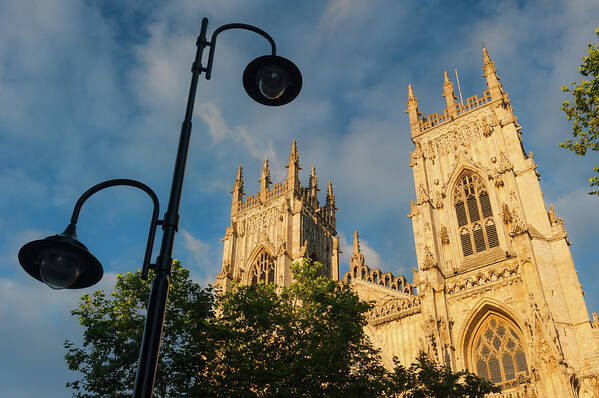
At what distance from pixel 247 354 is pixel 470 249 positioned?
1582 cm

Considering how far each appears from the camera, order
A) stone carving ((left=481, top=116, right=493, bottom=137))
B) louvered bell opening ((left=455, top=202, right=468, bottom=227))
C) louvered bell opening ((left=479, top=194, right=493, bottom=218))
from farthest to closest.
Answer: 1. stone carving ((left=481, top=116, right=493, bottom=137))
2. louvered bell opening ((left=455, top=202, right=468, bottom=227))
3. louvered bell opening ((left=479, top=194, right=493, bottom=218))

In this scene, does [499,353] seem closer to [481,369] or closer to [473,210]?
[481,369]

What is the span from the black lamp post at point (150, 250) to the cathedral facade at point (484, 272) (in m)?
15.7

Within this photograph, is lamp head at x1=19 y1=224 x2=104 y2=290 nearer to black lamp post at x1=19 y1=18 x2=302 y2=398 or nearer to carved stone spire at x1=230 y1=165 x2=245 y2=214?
black lamp post at x1=19 y1=18 x2=302 y2=398

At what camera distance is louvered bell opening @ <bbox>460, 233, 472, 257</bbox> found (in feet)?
90.9

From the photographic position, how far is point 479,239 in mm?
27781

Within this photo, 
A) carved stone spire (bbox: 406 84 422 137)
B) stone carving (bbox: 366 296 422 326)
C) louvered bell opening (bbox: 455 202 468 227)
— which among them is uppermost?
carved stone spire (bbox: 406 84 422 137)

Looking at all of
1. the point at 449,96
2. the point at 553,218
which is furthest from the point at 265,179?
the point at 553,218

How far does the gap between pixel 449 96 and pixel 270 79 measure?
30.4 m

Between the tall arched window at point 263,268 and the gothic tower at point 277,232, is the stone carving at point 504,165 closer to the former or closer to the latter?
the gothic tower at point 277,232

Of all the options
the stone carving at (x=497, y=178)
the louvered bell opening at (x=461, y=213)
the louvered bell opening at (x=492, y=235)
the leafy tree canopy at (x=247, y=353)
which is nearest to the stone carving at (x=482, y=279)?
the louvered bell opening at (x=492, y=235)

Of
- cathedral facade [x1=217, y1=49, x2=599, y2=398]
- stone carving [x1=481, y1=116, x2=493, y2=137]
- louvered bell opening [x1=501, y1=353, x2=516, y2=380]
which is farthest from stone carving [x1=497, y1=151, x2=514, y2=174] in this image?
louvered bell opening [x1=501, y1=353, x2=516, y2=380]

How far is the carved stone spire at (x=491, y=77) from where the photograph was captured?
31.8 meters

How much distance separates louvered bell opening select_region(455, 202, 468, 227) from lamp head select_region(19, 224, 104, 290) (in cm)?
2598
